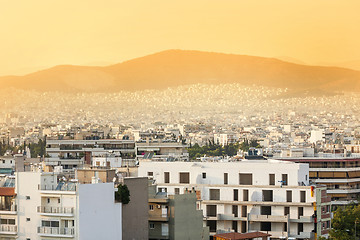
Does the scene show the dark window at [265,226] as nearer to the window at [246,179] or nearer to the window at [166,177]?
the window at [246,179]

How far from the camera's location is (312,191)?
4675 centimetres

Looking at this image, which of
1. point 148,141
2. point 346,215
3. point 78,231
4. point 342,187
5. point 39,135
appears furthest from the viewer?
point 39,135

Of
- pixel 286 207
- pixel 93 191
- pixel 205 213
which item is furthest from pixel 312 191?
pixel 93 191

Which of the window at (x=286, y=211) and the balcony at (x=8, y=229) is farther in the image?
the window at (x=286, y=211)

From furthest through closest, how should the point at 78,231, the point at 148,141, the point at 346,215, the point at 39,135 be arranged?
the point at 39,135
the point at 148,141
the point at 346,215
the point at 78,231

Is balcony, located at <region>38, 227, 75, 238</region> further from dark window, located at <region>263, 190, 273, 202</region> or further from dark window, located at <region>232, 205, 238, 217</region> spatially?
dark window, located at <region>263, 190, 273, 202</region>

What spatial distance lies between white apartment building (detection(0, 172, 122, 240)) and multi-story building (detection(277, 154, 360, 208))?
33.8 metres

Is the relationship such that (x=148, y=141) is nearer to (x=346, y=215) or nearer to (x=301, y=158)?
(x=301, y=158)

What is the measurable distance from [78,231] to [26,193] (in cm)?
257

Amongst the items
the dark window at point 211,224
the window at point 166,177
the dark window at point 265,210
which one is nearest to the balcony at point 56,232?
the dark window at point 211,224

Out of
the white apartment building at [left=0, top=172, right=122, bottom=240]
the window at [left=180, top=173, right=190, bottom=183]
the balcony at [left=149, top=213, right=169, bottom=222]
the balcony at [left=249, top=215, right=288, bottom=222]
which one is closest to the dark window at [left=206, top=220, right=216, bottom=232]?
the balcony at [left=249, top=215, right=288, bottom=222]

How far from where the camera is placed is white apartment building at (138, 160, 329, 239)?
46719 millimetres

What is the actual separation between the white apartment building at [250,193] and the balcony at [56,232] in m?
12.1

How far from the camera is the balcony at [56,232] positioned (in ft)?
115
